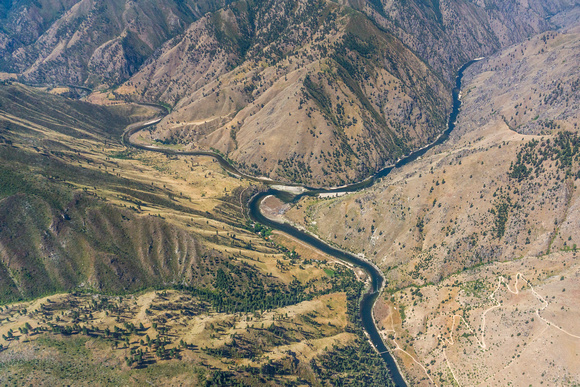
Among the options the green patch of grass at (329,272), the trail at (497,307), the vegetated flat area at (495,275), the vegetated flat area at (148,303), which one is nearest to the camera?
the vegetated flat area at (148,303)

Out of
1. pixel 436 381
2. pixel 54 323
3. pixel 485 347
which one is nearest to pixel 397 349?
pixel 436 381

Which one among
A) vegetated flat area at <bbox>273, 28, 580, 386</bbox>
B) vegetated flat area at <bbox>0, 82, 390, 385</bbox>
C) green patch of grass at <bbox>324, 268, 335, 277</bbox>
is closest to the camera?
vegetated flat area at <bbox>0, 82, 390, 385</bbox>

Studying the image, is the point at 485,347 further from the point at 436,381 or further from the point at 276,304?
the point at 276,304

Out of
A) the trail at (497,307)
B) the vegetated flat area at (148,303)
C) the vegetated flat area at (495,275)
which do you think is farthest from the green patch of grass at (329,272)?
the trail at (497,307)

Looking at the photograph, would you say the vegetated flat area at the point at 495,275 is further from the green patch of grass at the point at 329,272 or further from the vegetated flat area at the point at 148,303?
the green patch of grass at the point at 329,272

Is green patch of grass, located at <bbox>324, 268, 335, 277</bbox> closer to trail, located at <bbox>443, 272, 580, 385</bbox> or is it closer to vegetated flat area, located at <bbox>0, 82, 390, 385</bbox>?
vegetated flat area, located at <bbox>0, 82, 390, 385</bbox>

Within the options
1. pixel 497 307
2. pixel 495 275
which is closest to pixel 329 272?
pixel 495 275

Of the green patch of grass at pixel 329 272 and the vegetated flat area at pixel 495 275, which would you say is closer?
the vegetated flat area at pixel 495 275

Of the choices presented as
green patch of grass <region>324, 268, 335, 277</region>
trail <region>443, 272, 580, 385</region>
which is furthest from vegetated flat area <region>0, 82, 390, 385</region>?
trail <region>443, 272, 580, 385</region>
